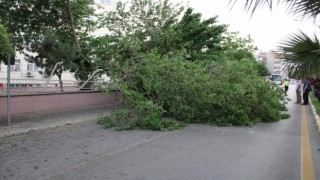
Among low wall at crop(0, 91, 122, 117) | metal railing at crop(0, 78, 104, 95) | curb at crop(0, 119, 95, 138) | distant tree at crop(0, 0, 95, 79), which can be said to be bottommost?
curb at crop(0, 119, 95, 138)

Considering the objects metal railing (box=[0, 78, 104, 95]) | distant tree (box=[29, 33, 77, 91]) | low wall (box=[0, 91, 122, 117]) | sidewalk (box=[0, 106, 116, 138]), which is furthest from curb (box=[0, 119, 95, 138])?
distant tree (box=[29, 33, 77, 91])

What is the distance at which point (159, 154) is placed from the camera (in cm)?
729

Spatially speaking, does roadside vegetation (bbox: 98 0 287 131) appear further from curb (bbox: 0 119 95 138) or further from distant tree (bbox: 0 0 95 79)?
distant tree (bbox: 0 0 95 79)

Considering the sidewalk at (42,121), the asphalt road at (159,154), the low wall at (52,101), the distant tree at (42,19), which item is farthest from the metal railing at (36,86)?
the distant tree at (42,19)

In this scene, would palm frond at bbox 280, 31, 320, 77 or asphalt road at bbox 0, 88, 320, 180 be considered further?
palm frond at bbox 280, 31, 320, 77

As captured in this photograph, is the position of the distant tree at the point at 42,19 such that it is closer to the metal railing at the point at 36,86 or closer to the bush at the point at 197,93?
the metal railing at the point at 36,86

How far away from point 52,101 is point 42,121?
2.78m

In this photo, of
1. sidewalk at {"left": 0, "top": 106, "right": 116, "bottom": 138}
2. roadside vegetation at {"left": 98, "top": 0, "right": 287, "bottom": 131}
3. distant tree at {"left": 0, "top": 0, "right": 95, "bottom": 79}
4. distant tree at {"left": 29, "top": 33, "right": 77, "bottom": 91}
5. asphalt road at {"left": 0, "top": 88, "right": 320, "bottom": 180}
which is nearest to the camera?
asphalt road at {"left": 0, "top": 88, "right": 320, "bottom": 180}

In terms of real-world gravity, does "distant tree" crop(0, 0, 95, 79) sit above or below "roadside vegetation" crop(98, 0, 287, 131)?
above

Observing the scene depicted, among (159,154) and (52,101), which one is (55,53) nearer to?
(52,101)

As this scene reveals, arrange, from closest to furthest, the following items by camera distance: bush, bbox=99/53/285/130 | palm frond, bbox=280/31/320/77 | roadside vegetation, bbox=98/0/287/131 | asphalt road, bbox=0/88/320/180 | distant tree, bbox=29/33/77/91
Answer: asphalt road, bbox=0/88/320/180
palm frond, bbox=280/31/320/77
roadside vegetation, bbox=98/0/287/131
bush, bbox=99/53/285/130
distant tree, bbox=29/33/77/91

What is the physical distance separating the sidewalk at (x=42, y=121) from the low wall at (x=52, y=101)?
0.44m

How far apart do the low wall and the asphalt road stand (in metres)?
3.18

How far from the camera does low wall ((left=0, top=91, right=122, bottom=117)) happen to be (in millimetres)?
13000
